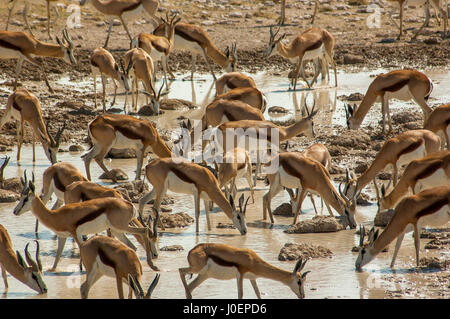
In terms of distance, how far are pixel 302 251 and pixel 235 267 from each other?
1661mm

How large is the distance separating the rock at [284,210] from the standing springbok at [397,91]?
148 inches

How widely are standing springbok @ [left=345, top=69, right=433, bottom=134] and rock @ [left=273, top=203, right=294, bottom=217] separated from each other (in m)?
3.77

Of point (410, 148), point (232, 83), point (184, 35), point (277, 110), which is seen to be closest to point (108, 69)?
point (232, 83)

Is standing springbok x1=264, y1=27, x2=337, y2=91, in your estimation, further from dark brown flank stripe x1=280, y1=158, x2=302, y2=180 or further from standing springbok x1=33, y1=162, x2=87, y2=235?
standing springbok x1=33, y1=162, x2=87, y2=235

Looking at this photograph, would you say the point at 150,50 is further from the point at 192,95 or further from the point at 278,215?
the point at 278,215

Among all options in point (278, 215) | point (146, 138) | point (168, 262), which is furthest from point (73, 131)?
point (168, 262)

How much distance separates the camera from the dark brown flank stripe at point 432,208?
8.93m

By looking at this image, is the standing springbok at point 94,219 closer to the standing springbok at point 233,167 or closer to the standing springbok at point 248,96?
the standing springbok at point 233,167

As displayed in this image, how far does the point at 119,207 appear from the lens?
896cm

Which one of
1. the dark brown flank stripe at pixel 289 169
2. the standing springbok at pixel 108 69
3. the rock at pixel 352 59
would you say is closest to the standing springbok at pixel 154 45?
the standing springbok at pixel 108 69

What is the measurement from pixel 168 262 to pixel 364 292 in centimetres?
223

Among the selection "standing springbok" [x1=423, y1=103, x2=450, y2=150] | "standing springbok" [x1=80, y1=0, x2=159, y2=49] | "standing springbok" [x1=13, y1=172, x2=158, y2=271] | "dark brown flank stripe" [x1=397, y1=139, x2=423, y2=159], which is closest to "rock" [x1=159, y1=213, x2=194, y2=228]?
"standing springbok" [x1=13, y1=172, x2=158, y2=271]

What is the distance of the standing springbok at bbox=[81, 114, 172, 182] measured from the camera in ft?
40.1

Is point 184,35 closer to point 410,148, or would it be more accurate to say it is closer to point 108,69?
point 108,69
